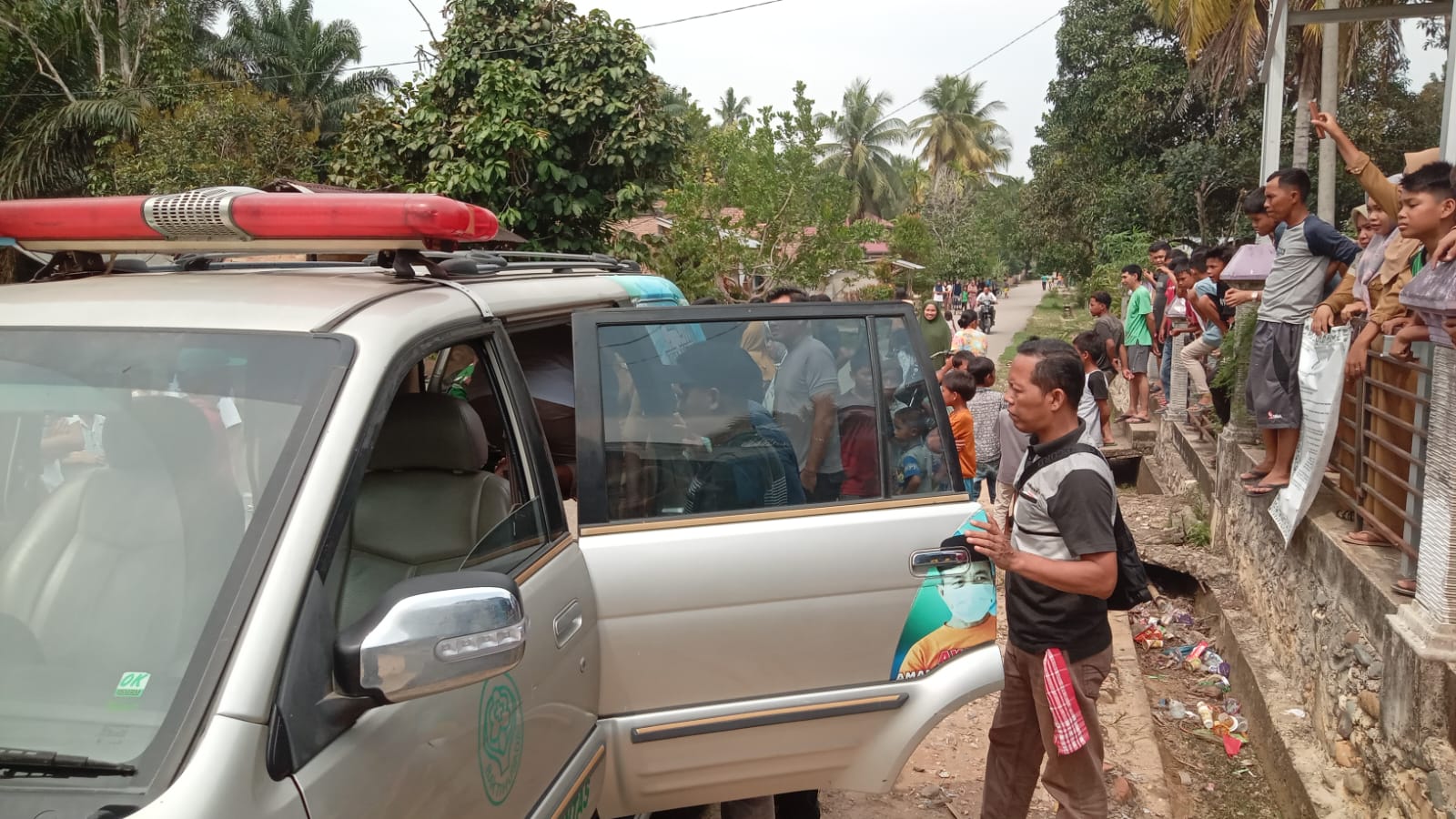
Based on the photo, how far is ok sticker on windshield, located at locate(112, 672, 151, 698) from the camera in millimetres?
1539

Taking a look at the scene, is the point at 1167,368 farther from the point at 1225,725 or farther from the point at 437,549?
the point at 437,549

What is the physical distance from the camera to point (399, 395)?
2623 mm

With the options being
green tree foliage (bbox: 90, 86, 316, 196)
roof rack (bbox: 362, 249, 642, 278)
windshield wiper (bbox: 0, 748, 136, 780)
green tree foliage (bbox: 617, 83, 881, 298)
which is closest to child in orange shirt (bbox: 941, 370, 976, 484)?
roof rack (bbox: 362, 249, 642, 278)

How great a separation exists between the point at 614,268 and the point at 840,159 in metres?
45.1

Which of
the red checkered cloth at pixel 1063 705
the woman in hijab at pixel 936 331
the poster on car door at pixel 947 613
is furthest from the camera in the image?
the woman in hijab at pixel 936 331

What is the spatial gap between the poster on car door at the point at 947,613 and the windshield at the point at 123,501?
5.66ft

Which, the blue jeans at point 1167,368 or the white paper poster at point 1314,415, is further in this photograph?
the blue jeans at point 1167,368

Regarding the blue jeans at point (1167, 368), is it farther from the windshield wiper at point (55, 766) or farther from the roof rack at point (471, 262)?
the windshield wiper at point (55, 766)

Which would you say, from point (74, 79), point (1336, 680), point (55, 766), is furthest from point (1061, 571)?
point (74, 79)

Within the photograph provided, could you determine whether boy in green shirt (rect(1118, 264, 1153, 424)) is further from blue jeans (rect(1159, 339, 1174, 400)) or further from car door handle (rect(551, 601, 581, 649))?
car door handle (rect(551, 601, 581, 649))

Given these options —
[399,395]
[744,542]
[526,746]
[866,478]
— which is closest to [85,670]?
[526,746]

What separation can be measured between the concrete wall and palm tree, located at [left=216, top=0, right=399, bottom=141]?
98.7 ft

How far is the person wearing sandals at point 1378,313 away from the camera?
4152mm

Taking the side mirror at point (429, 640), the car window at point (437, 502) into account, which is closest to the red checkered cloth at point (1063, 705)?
the car window at point (437, 502)
